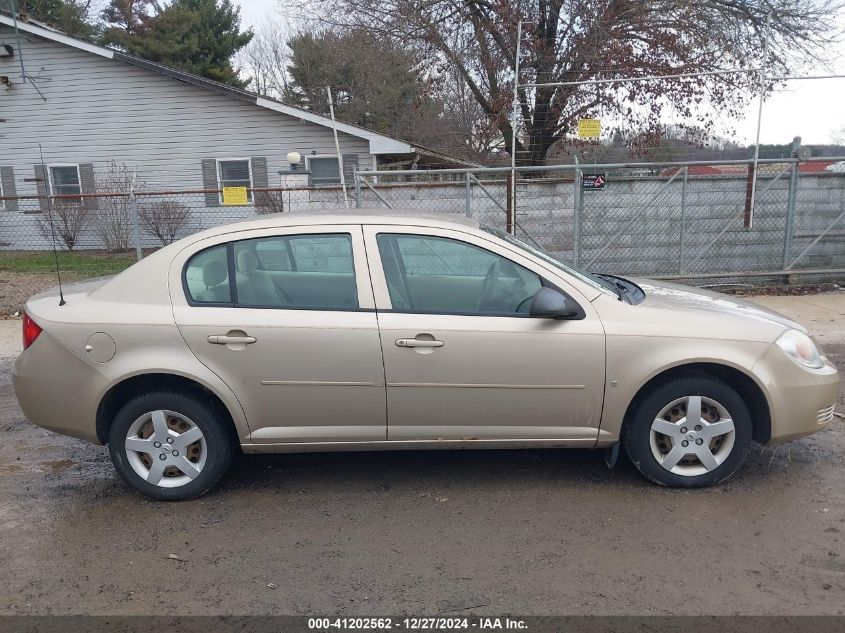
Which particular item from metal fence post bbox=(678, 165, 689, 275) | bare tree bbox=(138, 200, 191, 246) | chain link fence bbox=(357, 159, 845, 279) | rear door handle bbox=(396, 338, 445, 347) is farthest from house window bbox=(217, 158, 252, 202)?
rear door handle bbox=(396, 338, 445, 347)

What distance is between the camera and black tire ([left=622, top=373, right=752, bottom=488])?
3.68 m

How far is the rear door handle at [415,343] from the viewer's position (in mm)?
3594

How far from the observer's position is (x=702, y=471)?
3777mm

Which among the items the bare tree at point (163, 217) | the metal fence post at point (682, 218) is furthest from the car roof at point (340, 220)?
the bare tree at point (163, 217)

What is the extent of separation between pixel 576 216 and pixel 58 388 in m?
7.63

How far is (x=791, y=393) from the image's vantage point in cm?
367

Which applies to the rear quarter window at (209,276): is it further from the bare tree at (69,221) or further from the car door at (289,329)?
the bare tree at (69,221)

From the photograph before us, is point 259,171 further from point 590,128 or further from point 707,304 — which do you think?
point 707,304

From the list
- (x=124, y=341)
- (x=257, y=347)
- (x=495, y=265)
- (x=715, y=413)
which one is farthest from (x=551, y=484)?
(x=124, y=341)

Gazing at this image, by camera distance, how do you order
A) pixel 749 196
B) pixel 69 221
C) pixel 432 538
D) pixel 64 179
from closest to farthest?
pixel 432 538 < pixel 749 196 < pixel 69 221 < pixel 64 179

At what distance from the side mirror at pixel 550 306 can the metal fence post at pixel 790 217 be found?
784 cm

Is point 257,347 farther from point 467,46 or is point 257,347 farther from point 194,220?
point 194,220

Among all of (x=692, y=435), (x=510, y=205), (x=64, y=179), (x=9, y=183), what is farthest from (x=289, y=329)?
(x=9, y=183)

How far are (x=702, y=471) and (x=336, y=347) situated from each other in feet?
7.21
